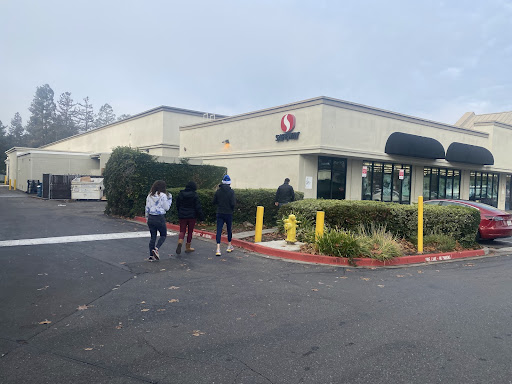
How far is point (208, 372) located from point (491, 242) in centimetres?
1321

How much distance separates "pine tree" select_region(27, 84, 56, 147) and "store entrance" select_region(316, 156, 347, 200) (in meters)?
83.0

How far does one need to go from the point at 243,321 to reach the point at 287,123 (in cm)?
1589

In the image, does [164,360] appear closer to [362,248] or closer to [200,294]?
[200,294]

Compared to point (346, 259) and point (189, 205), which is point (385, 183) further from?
point (189, 205)

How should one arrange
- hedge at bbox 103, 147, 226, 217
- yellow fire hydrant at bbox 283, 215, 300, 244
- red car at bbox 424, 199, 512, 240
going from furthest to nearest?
1. hedge at bbox 103, 147, 226, 217
2. red car at bbox 424, 199, 512, 240
3. yellow fire hydrant at bbox 283, 215, 300, 244

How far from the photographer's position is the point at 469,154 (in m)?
25.2

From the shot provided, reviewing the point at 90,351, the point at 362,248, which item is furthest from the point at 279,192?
the point at 90,351

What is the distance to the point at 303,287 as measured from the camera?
6852 millimetres

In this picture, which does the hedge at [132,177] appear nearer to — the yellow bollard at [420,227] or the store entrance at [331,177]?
the store entrance at [331,177]

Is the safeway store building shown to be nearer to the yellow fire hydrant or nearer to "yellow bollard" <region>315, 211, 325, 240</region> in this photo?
the yellow fire hydrant

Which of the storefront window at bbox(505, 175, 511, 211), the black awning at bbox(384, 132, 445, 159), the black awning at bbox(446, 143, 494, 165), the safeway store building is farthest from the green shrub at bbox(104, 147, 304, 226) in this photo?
the storefront window at bbox(505, 175, 511, 211)

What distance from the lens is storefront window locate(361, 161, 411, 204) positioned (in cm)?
2211

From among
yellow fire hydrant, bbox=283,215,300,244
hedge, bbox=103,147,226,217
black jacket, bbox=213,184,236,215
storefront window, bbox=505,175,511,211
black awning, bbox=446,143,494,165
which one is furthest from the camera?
storefront window, bbox=505,175,511,211

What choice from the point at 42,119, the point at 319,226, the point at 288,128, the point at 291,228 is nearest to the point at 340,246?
the point at 319,226
